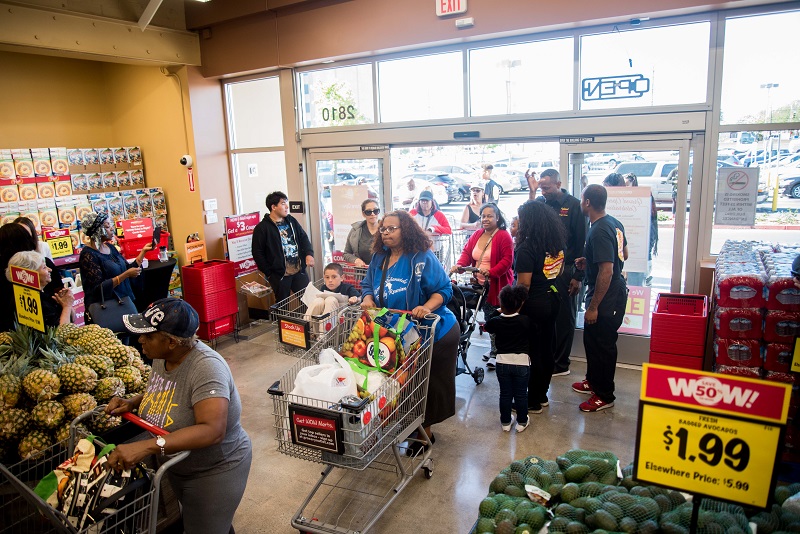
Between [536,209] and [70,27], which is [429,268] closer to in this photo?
[536,209]

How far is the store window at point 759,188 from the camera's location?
4.89 metres

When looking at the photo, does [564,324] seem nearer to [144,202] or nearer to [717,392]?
[717,392]

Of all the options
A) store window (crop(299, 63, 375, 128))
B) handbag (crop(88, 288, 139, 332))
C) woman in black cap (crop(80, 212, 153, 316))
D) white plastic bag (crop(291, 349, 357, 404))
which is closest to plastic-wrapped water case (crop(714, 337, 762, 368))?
white plastic bag (crop(291, 349, 357, 404))

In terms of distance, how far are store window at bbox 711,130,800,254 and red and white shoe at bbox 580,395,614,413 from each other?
195 cm

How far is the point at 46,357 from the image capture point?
3.21m

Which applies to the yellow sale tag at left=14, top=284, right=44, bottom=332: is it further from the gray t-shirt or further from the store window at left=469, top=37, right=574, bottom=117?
the store window at left=469, top=37, right=574, bottom=117

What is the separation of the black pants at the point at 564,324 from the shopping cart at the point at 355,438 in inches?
79.9

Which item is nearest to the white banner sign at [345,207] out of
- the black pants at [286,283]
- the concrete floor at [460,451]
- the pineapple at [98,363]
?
the black pants at [286,283]

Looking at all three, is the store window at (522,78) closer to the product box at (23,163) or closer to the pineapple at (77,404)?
the pineapple at (77,404)

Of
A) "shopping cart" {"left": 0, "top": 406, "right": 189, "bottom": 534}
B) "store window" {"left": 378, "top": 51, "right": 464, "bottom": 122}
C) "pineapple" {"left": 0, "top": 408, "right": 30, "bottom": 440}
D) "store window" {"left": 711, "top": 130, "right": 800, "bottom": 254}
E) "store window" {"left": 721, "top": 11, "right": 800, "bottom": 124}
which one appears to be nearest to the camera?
"shopping cart" {"left": 0, "top": 406, "right": 189, "bottom": 534}

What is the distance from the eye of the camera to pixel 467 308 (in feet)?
17.9

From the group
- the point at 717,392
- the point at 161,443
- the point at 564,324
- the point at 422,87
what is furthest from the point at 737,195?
the point at 161,443

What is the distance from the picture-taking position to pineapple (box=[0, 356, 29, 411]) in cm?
286

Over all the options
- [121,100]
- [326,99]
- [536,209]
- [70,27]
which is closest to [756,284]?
[536,209]
